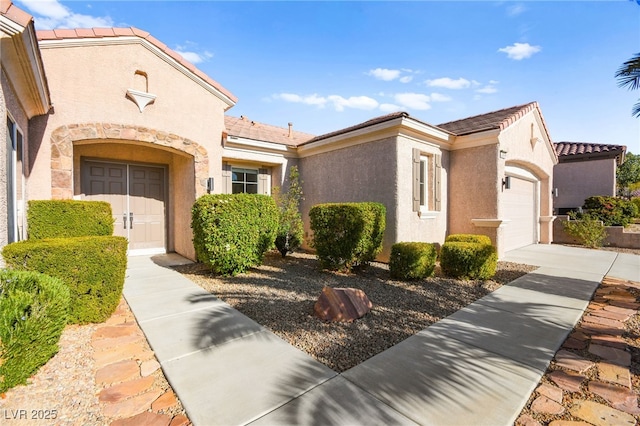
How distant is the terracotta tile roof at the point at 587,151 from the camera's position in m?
14.2

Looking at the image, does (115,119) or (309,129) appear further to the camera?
(309,129)

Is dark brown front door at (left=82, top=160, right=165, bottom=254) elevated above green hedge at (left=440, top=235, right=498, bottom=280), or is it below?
above

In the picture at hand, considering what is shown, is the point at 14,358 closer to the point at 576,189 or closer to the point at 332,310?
the point at 332,310

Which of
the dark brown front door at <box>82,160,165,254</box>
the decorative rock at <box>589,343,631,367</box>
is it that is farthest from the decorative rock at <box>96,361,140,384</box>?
the dark brown front door at <box>82,160,165,254</box>

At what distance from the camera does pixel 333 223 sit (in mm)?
6957

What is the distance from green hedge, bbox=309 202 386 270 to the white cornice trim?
4.83 metres

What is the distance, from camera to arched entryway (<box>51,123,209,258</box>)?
7408mm

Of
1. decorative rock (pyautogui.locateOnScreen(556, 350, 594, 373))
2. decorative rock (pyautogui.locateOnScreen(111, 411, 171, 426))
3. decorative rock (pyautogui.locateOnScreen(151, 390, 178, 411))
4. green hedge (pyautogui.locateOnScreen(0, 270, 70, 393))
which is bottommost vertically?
decorative rock (pyautogui.locateOnScreen(556, 350, 594, 373))

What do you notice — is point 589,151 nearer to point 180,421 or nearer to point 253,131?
point 253,131

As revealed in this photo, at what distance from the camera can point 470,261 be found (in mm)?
6402

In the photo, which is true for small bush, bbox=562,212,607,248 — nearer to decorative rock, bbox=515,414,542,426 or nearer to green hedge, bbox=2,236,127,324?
decorative rock, bbox=515,414,542,426

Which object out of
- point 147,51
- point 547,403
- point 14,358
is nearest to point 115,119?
point 147,51

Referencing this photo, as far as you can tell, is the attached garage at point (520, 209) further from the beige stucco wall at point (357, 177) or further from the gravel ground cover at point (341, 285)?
the beige stucco wall at point (357, 177)

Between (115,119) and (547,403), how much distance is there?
30.0 feet
